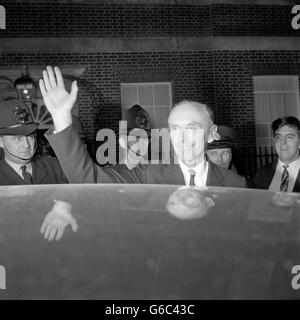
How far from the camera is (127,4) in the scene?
11.9m

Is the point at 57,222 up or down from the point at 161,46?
down

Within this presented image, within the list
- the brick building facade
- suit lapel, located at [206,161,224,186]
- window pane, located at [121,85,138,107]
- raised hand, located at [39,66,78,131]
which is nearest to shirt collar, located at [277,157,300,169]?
suit lapel, located at [206,161,224,186]

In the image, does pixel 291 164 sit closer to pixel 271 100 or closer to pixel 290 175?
pixel 290 175

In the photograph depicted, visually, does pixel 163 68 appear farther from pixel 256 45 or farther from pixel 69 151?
pixel 69 151

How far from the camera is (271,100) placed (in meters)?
12.6

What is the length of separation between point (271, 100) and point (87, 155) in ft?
36.6

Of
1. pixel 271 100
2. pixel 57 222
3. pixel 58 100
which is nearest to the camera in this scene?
pixel 57 222

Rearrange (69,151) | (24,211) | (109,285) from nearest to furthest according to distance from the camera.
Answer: (109,285)
(24,211)
(69,151)

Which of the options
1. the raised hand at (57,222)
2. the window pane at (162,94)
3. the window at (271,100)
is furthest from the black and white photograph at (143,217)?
the window at (271,100)

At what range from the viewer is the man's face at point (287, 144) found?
3.55 meters

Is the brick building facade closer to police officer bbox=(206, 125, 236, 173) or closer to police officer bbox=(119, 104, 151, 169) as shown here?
police officer bbox=(119, 104, 151, 169)

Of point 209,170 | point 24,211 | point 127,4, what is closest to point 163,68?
point 127,4

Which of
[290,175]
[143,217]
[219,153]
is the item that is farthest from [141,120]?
[143,217]

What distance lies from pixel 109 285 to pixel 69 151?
0.94 meters
